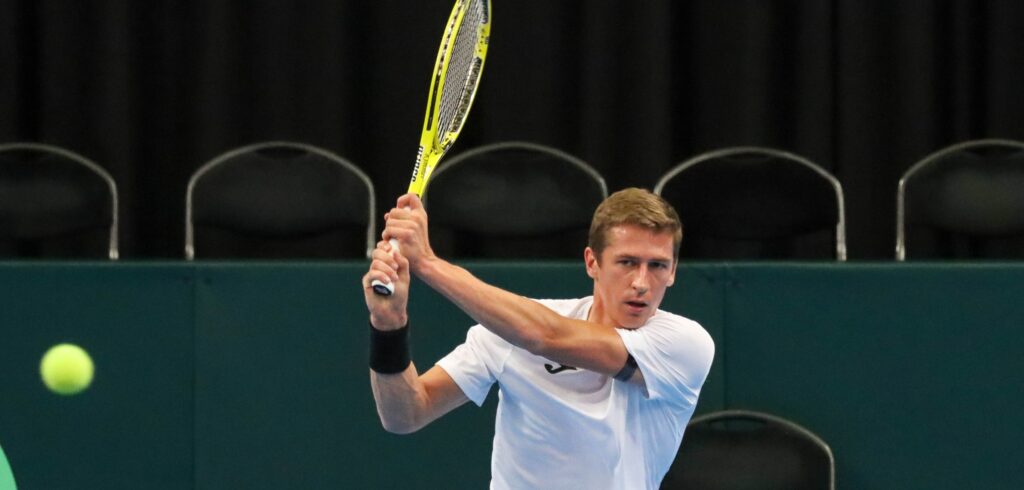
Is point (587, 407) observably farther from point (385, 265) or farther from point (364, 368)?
point (364, 368)

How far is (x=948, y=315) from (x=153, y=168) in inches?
148

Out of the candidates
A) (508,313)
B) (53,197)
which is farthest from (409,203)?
(53,197)

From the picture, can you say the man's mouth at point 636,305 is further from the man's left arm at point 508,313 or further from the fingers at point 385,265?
the fingers at point 385,265

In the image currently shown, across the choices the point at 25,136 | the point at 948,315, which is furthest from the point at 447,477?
the point at 25,136

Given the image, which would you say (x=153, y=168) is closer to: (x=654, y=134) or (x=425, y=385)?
(x=654, y=134)

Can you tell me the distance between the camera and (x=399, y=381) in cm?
361

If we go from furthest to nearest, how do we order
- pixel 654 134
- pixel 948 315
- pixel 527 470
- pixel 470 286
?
pixel 654 134
pixel 948 315
pixel 527 470
pixel 470 286

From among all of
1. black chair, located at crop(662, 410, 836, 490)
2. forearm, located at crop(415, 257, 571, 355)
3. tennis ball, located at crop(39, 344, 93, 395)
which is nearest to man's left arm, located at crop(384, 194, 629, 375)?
forearm, located at crop(415, 257, 571, 355)

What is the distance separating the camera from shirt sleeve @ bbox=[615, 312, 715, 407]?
3.73 m

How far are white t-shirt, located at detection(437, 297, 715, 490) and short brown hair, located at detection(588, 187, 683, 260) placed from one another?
232 millimetres

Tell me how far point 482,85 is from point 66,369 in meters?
2.70

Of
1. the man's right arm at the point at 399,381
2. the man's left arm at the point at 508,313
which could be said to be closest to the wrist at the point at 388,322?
the man's right arm at the point at 399,381

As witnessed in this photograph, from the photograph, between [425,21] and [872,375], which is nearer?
[872,375]

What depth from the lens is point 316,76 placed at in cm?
722
